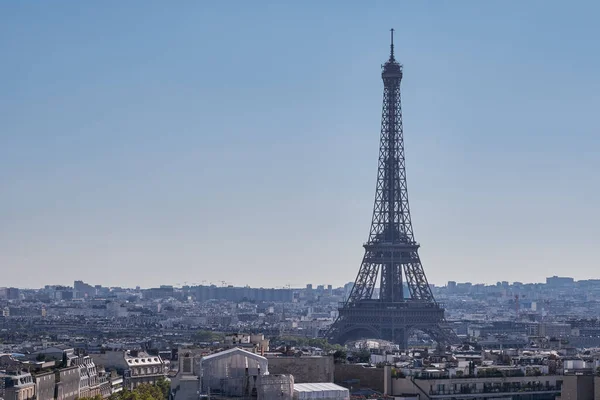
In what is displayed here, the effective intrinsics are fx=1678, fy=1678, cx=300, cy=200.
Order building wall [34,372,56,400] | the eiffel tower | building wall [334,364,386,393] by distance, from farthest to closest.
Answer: the eiffel tower → building wall [34,372,56,400] → building wall [334,364,386,393]

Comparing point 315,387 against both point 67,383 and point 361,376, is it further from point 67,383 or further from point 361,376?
point 67,383

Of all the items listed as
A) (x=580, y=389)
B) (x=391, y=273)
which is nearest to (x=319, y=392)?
(x=580, y=389)

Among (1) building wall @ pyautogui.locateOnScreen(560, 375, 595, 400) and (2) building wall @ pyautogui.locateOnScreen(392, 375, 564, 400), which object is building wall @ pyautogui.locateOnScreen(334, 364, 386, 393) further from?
(1) building wall @ pyautogui.locateOnScreen(560, 375, 595, 400)

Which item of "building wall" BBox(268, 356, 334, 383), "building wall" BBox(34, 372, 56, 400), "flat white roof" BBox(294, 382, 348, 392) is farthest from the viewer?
"building wall" BBox(34, 372, 56, 400)

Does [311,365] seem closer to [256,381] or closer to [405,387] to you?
[405,387]

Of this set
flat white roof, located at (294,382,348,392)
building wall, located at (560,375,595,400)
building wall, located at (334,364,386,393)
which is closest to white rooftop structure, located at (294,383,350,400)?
flat white roof, located at (294,382,348,392)

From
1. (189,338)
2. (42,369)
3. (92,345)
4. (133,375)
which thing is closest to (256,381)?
(42,369)
